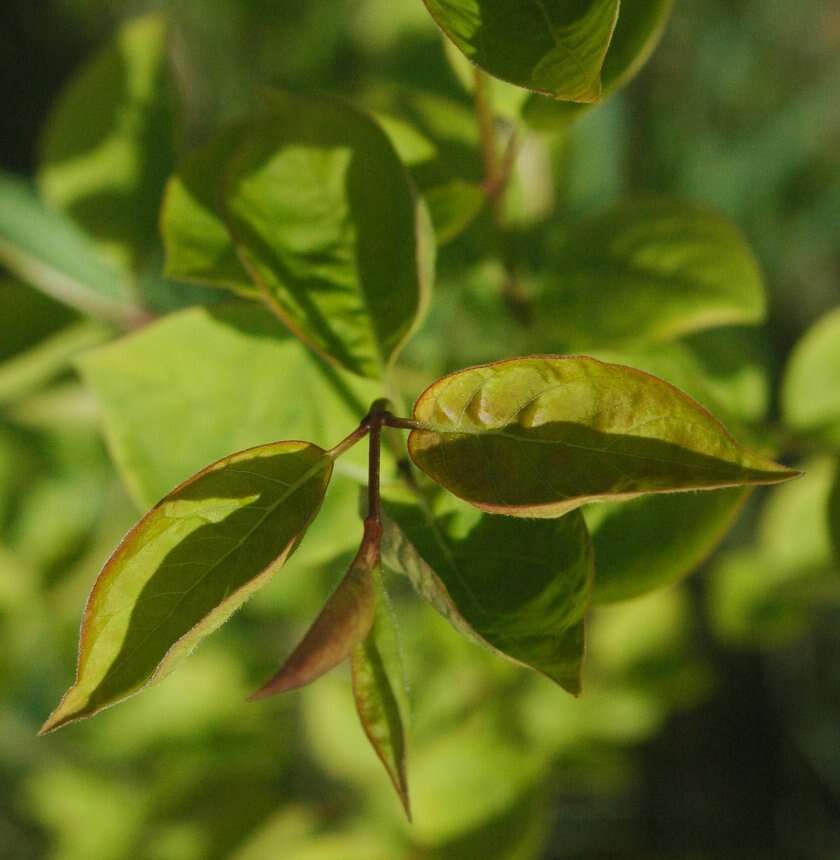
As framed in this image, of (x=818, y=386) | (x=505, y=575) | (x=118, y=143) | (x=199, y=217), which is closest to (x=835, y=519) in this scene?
(x=818, y=386)

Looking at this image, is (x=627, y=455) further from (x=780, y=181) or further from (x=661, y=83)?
(x=661, y=83)

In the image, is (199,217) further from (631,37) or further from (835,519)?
(835,519)

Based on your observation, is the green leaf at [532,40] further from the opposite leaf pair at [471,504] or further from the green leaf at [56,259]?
the green leaf at [56,259]

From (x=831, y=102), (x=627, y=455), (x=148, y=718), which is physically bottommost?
(x=148, y=718)

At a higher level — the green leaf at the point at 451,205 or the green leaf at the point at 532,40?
the green leaf at the point at 532,40

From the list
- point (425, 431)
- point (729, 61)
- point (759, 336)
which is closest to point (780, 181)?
point (729, 61)

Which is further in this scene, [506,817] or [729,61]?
[729,61]

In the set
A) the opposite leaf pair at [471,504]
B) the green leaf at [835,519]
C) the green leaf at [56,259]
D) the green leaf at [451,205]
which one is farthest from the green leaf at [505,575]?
the green leaf at [56,259]
